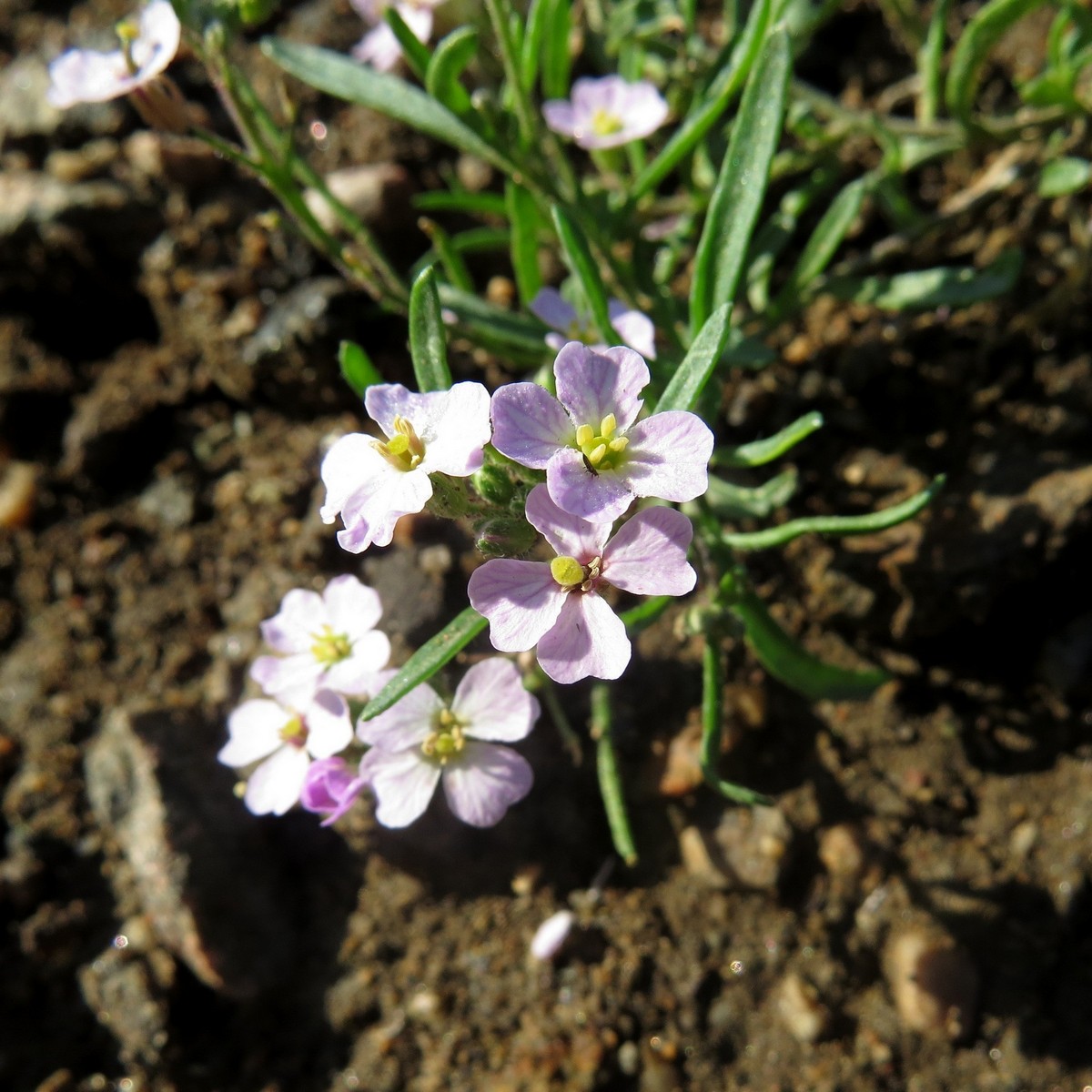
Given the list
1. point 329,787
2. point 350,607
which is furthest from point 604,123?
point 329,787

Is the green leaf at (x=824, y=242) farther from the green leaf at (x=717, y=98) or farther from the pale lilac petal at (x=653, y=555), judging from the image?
the pale lilac petal at (x=653, y=555)

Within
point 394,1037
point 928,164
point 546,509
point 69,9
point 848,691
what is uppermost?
point 69,9

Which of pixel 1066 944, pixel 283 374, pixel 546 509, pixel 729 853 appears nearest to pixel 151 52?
pixel 283 374

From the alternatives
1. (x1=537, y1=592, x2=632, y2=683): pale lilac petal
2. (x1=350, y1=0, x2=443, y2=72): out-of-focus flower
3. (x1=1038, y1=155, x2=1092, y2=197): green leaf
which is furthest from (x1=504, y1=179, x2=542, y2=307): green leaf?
(x1=1038, y1=155, x2=1092, y2=197): green leaf

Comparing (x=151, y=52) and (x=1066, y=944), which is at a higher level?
(x=151, y=52)

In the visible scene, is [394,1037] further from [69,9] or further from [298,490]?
[69,9]

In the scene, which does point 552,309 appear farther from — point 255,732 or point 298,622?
point 255,732
